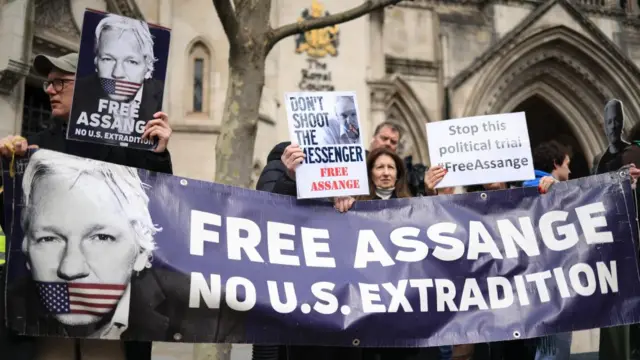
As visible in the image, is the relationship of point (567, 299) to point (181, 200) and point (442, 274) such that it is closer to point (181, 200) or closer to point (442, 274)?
point (442, 274)

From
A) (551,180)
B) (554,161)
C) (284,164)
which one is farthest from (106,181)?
(554,161)

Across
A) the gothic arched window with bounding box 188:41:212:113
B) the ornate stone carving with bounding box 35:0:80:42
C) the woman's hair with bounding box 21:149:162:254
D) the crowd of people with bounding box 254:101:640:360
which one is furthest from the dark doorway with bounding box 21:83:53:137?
the woman's hair with bounding box 21:149:162:254

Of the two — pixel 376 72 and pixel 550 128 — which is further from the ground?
pixel 550 128

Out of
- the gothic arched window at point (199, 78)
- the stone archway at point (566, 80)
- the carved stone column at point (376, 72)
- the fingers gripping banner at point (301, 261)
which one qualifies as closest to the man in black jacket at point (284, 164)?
the fingers gripping banner at point (301, 261)

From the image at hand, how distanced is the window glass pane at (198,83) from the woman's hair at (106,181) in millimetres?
7453

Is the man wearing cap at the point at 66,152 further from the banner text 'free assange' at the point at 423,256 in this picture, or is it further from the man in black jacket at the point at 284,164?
the man in black jacket at the point at 284,164

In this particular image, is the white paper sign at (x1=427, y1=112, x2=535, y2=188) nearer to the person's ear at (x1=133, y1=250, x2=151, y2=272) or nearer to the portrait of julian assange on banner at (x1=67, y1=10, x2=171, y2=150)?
the portrait of julian assange on banner at (x1=67, y1=10, x2=171, y2=150)

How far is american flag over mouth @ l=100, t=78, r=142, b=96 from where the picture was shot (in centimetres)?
295

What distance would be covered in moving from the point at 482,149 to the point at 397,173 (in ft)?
1.89

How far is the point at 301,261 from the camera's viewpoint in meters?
3.39

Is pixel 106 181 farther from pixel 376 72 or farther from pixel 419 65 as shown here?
pixel 419 65

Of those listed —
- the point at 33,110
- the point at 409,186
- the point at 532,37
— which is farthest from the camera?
the point at 532,37

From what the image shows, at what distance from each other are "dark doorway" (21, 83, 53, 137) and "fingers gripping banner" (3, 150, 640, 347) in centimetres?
657

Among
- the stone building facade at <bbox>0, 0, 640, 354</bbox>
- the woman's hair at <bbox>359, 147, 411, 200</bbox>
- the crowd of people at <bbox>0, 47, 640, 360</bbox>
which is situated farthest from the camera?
the stone building facade at <bbox>0, 0, 640, 354</bbox>
